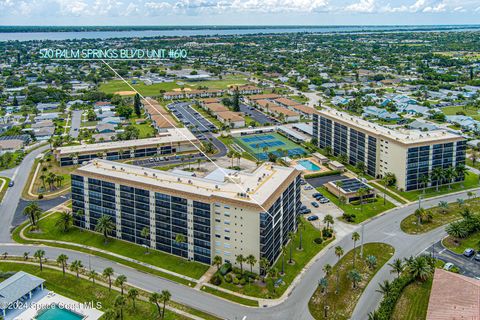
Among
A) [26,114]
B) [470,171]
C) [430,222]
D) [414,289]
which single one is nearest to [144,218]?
[414,289]

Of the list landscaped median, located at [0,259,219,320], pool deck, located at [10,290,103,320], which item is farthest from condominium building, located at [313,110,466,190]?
pool deck, located at [10,290,103,320]

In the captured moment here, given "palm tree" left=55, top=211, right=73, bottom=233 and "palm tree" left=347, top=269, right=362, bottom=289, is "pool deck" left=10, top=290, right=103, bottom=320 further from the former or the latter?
"palm tree" left=347, top=269, right=362, bottom=289

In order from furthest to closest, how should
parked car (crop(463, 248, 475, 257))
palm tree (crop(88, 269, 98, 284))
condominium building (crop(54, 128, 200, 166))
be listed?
1. condominium building (crop(54, 128, 200, 166))
2. parked car (crop(463, 248, 475, 257))
3. palm tree (crop(88, 269, 98, 284))

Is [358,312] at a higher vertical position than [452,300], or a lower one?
lower

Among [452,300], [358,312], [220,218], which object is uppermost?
[220,218]

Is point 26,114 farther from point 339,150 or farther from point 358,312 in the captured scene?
point 358,312

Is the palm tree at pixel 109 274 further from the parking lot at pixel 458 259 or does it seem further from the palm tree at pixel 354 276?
the parking lot at pixel 458 259

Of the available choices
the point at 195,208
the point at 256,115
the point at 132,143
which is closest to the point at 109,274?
the point at 195,208

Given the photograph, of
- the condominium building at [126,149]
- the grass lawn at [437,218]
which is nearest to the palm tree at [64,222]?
the condominium building at [126,149]

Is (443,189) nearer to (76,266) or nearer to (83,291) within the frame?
(83,291)
